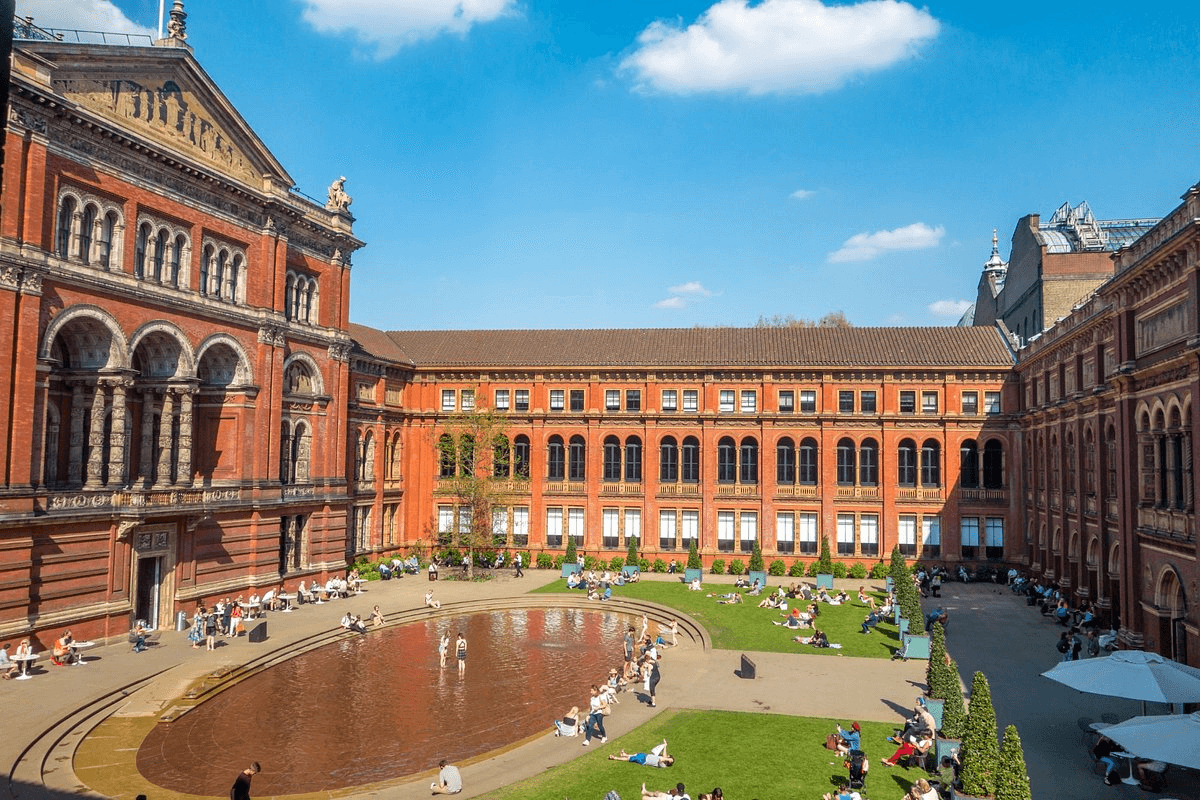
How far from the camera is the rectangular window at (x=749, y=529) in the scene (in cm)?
5750

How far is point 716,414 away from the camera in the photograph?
58188 millimetres

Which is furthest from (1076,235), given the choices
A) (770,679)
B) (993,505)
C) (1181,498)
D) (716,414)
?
(770,679)

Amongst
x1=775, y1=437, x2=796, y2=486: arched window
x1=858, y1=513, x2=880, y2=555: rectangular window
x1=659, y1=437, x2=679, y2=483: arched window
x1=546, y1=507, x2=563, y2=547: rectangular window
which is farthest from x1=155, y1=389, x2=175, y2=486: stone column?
x1=858, y1=513, x2=880, y2=555: rectangular window

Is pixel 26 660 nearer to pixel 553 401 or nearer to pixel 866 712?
pixel 866 712

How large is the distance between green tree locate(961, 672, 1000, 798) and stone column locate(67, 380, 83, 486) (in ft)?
109

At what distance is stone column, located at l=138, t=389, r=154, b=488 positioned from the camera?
37.7 metres

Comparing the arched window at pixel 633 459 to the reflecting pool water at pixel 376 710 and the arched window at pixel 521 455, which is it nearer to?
the arched window at pixel 521 455

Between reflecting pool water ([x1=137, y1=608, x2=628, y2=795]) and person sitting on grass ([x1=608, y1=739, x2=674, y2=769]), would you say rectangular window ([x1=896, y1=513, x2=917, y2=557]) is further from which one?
person sitting on grass ([x1=608, y1=739, x2=674, y2=769])

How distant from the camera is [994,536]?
180 ft

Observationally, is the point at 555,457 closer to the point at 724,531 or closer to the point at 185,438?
the point at 724,531

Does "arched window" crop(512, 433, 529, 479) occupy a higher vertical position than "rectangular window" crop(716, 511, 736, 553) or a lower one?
higher

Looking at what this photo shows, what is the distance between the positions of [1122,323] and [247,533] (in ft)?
132

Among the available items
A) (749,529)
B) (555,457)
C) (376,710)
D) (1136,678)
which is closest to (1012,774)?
(1136,678)

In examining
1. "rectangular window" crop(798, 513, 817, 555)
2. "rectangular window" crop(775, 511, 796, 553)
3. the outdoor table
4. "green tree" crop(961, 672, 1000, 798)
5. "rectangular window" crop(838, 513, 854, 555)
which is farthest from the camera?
"rectangular window" crop(775, 511, 796, 553)
